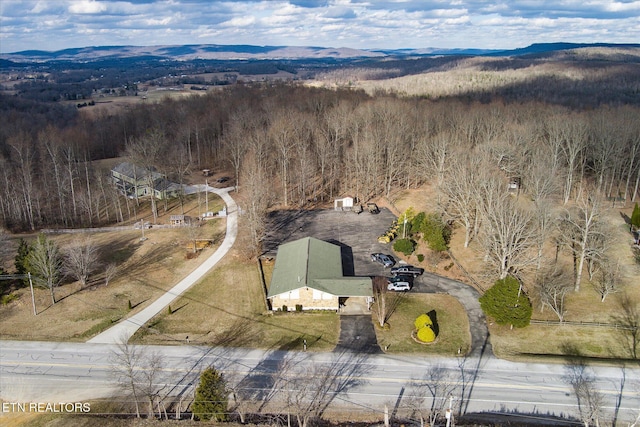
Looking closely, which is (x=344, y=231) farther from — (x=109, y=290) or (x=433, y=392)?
(x=433, y=392)

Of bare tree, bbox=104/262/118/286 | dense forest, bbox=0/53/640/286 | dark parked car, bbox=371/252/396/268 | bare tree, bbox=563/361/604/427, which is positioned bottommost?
bare tree, bbox=563/361/604/427

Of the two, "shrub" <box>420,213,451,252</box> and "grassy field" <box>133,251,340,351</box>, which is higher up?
"shrub" <box>420,213,451,252</box>

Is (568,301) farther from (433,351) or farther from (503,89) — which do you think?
(503,89)

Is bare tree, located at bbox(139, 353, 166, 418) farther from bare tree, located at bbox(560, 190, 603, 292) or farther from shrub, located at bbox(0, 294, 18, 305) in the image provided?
bare tree, located at bbox(560, 190, 603, 292)

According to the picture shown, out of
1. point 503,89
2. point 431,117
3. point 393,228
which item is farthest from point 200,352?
point 503,89

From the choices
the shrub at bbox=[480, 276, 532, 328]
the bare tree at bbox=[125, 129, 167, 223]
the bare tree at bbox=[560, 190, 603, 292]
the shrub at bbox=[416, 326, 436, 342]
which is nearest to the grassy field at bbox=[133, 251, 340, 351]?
the shrub at bbox=[416, 326, 436, 342]

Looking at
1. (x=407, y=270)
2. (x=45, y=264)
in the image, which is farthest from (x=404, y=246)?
(x=45, y=264)
